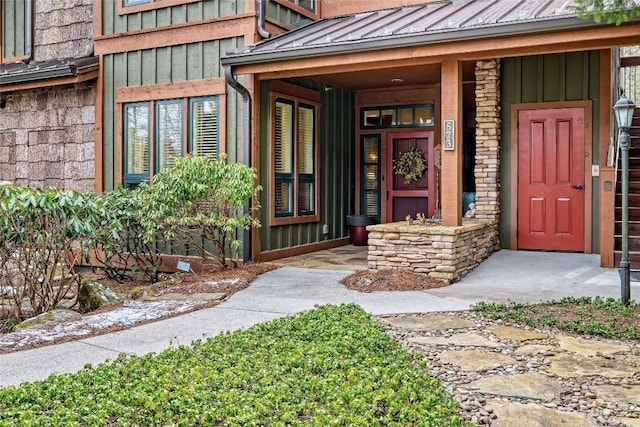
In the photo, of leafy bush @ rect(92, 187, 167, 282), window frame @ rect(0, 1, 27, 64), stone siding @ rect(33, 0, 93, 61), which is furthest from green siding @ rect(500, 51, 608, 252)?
window frame @ rect(0, 1, 27, 64)

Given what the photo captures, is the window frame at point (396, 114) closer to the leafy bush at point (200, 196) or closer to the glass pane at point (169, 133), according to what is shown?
the glass pane at point (169, 133)

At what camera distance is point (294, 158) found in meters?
9.67

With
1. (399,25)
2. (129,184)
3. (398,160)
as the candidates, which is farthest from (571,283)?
(129,184)

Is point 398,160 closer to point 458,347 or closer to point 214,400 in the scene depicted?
point 458,347

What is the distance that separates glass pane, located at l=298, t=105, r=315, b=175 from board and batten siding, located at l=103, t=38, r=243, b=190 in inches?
53.2

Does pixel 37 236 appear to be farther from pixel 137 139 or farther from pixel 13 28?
pixel 13 28

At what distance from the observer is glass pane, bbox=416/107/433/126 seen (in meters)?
11.0

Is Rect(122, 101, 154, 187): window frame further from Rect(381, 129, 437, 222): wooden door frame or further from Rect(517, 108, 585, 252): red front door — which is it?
Rect(517, 108, 585, 252): red front door

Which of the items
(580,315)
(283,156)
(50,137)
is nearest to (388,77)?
(283,156)

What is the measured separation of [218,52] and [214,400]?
667 cm

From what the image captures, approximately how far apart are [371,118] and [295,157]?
2432 mm

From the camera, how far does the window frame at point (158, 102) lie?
892cm

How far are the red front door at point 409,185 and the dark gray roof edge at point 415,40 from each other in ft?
12.6

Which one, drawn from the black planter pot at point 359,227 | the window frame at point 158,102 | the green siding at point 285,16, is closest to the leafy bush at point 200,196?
the window frame at point 158,102
